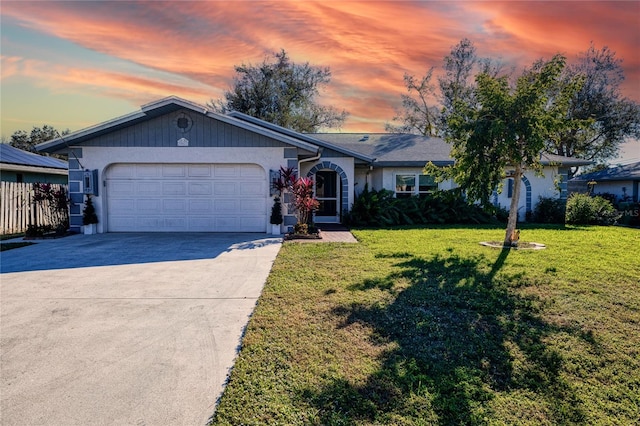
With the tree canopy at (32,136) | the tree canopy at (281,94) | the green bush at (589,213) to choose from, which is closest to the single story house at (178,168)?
the green bush at (589,213)

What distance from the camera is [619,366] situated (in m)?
3.48

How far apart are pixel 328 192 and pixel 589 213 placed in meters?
11.1

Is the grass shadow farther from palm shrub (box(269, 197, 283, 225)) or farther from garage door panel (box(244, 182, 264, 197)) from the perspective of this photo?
garage door panel (box(244, 182, 264, 197))

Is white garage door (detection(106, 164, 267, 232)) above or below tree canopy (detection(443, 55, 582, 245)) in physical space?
below

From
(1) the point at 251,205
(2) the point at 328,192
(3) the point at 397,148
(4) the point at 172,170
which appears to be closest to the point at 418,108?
(3) the point at 397,148

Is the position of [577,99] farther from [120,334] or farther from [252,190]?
[120,334]

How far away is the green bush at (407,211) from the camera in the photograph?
581 inches

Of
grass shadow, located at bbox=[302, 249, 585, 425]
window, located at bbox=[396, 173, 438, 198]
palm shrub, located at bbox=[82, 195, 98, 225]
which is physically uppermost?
window, located at bbox=[396, 173, 438, 198]

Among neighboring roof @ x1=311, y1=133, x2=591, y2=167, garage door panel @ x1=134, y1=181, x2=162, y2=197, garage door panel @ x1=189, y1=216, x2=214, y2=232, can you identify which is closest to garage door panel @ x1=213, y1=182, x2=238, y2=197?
garage door panel @ x1=189, y1=216, x2=214, y2=232

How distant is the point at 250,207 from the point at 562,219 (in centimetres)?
1341

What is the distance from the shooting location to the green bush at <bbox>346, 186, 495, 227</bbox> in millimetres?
14758

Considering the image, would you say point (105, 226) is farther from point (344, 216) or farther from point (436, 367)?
point (436, 367)

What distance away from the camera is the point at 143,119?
11906 millimetres

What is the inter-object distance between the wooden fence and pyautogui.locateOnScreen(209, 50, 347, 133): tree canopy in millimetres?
19304
